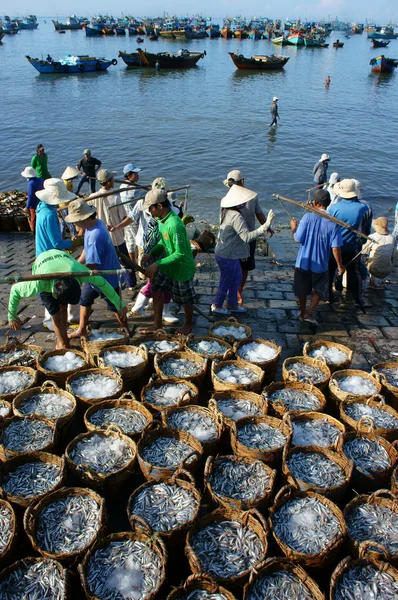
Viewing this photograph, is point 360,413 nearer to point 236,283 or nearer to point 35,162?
point 236,283

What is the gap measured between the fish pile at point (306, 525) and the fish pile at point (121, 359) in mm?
2396

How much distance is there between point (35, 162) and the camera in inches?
440

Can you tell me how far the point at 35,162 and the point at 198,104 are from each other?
28429mm

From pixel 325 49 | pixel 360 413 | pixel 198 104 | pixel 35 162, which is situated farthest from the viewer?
pixel 325 49

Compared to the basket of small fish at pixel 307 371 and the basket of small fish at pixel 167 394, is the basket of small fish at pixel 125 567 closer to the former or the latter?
the basket of small fish at pixel 167 394

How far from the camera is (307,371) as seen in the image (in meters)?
5.25

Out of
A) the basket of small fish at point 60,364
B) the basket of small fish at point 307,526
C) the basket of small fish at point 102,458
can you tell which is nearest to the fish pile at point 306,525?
the basket of small fish at point 307,526

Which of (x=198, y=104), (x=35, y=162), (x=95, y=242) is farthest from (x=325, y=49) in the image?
(x=95, y=242)

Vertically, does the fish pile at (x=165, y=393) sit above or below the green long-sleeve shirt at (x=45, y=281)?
below

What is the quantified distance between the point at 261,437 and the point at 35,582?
87.9 inches

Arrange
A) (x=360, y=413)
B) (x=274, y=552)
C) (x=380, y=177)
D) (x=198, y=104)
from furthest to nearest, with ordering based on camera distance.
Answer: (x=198, y=104)
(x=380, y=177)
(x=360, y=413)
(x=274, y=552)

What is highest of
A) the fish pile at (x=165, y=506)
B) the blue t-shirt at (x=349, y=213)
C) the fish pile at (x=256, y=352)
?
the blue t-shirt at (x=349, y=213)

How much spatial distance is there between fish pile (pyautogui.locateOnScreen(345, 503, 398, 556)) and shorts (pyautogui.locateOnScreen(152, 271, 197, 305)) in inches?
137

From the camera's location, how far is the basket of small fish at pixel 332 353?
17.5ft
